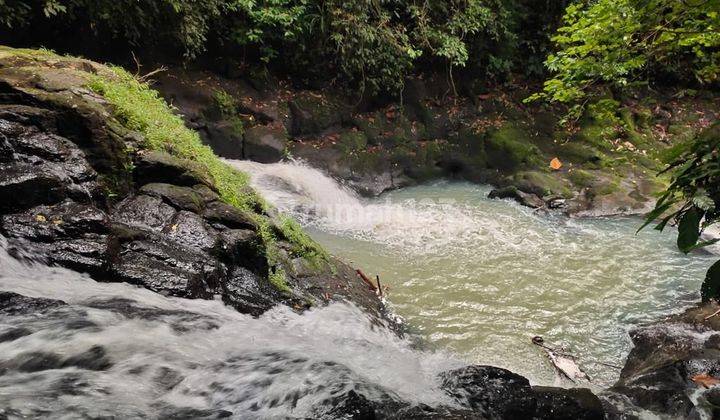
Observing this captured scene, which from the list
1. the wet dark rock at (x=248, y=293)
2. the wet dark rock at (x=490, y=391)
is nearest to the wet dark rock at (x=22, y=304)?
the wet dark rock at (x=248, y=293)

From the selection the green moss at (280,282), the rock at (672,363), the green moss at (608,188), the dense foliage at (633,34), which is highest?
the dense foliage at (633,34)

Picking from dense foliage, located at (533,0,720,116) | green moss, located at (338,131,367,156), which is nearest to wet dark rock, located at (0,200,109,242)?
dense foliage, located at (533,0,720,116)

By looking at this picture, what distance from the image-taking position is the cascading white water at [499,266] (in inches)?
208

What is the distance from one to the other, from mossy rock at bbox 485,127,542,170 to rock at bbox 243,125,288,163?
5.23 meters

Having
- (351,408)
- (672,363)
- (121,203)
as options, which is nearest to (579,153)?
(672,363)

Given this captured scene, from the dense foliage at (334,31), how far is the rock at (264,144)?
182cm

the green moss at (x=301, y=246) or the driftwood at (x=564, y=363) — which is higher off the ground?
the green moss at (x=301, y=246)

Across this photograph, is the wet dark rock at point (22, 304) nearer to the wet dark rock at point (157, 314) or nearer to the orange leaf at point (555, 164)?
the wet dark rock at point (157, 314)

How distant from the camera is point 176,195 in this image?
13.8ft

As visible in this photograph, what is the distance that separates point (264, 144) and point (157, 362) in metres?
7.61

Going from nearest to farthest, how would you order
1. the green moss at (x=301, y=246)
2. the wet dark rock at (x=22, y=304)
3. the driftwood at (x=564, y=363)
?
the wet dark rock at (x=22, y=304) → the driftwood at (x=564, y=363) → the green moss at (x=301, y=246)

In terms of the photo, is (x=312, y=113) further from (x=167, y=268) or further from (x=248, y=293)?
(x=167, y=268)

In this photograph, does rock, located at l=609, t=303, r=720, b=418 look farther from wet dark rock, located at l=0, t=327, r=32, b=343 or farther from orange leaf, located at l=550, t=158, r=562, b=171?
orange leaf, located at l=550, t=158, r=562, b=171

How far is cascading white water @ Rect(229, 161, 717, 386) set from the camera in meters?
5.28
